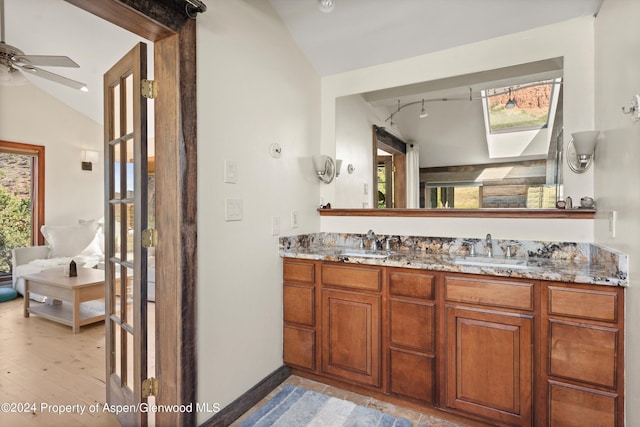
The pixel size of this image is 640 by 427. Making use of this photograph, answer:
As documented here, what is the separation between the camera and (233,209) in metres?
1.97

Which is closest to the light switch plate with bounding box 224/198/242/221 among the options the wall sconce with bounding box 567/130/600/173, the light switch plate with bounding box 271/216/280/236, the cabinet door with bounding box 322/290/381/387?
the light switch plate with bounding box 271/216/280/236

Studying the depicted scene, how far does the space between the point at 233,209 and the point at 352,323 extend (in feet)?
3.51

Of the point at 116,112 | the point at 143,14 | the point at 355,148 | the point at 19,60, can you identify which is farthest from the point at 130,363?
the point at 19,60

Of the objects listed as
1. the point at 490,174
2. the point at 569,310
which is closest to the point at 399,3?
the point at 490,174

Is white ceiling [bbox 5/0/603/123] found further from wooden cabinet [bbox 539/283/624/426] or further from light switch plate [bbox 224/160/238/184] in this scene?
wooden cabinet [bbox 539/283/624/426]

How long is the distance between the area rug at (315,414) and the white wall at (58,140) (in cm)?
499

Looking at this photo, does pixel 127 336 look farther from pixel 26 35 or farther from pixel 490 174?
pixel 26 35

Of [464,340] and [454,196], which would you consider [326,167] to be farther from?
[464,340]

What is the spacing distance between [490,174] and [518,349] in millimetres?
1163

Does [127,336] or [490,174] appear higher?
[490,174]

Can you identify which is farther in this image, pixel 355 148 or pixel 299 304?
pixel 355 148

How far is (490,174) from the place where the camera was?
2322 mm

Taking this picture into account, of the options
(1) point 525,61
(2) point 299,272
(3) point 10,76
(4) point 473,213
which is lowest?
(2) point 299,272

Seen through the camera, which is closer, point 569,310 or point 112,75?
point 569,310
